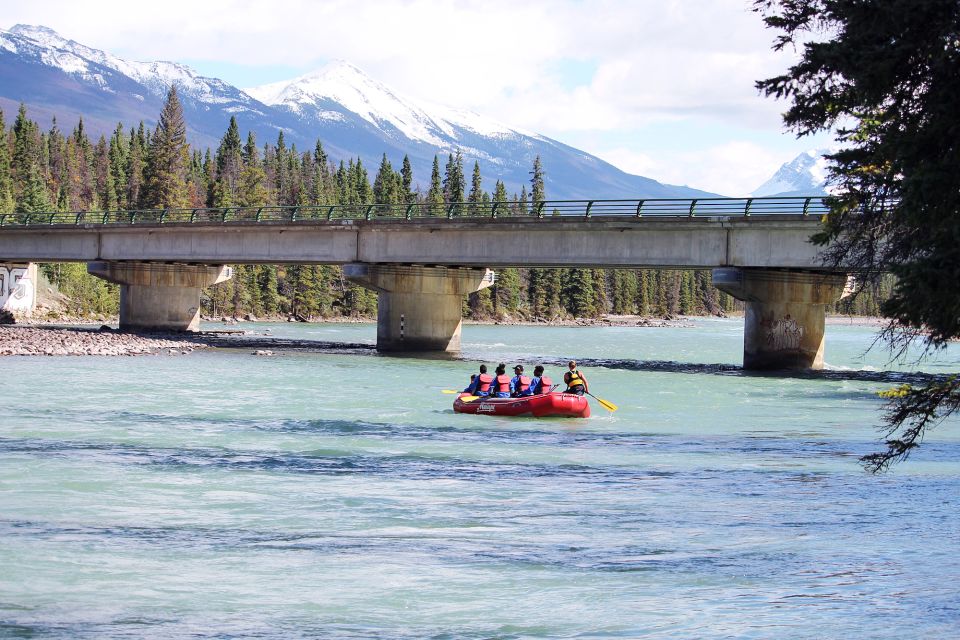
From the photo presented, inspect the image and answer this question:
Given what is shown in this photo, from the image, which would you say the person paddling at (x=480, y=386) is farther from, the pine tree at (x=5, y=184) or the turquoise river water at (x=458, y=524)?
the pine tree at (x=5, y=184)

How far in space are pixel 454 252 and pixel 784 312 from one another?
16.4 metres

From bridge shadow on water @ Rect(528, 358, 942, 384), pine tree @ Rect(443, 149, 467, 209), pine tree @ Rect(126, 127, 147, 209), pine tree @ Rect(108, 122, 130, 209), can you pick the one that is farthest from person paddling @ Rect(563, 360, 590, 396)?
pine tree @ Rect(126, 127, 147, 209)

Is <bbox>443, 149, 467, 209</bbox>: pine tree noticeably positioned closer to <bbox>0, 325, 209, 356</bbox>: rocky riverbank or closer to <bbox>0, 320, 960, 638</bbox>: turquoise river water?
<bbox>0, 325, 209, 356</bbox>: rocky riverbank

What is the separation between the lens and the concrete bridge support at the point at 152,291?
75188 millimetres

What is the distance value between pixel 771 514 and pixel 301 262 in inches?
1926

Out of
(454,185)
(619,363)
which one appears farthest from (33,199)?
(619,363)

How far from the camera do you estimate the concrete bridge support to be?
247 feet

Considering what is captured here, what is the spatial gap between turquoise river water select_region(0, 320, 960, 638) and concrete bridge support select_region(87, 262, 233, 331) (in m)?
39.5

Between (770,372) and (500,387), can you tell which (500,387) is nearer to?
(500,387)

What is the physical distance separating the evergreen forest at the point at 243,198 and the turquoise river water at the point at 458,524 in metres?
82.3

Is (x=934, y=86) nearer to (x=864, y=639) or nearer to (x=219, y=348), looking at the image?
(x=864, y=639)

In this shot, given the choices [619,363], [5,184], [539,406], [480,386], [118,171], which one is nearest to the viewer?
[539,406]

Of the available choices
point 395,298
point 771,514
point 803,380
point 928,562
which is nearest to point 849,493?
point 771,514

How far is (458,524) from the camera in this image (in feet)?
61.7
